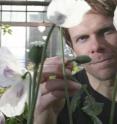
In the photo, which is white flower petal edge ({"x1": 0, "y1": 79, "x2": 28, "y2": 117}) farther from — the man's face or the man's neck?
the man's neck

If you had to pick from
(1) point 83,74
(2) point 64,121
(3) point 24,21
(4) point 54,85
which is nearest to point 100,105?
(4) point 54,85

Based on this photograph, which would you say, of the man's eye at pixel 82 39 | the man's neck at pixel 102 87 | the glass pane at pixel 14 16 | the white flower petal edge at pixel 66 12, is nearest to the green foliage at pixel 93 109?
the white flower petal edge at pixel 66 12

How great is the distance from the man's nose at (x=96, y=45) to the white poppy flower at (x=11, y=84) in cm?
20

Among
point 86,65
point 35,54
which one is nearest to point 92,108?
point 35,54

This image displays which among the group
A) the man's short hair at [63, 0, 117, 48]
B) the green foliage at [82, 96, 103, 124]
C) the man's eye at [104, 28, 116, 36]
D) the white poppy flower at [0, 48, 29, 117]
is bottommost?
the green foliage at [82, 96, 103, 124]

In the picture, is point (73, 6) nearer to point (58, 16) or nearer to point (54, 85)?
point (58, 16)

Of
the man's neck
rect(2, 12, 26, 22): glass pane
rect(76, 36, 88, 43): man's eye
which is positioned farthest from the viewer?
rect(2, 12, 26, 22): glass pane

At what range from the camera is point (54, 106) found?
721mm

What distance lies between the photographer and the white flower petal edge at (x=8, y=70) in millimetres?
528

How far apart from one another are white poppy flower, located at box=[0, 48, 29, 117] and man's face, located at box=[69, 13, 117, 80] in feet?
0.63

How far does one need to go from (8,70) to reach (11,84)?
0.02 m

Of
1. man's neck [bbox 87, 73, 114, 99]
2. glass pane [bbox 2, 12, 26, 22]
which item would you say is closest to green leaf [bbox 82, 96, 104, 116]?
man's neck [bbox 87, 73, 114, 99]

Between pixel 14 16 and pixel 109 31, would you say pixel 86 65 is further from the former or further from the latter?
pixel 14 16

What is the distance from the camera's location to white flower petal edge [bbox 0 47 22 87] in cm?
53
